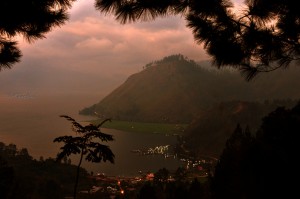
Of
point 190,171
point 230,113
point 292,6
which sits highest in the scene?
point 230,113

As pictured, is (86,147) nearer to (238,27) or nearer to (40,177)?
(238,27)

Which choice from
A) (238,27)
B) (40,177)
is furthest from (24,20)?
(40,177)

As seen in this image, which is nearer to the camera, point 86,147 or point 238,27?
point 238,27

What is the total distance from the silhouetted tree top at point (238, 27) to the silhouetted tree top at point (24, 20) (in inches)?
53.8

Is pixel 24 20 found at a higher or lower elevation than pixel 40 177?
higher

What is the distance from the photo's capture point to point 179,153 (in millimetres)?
123188

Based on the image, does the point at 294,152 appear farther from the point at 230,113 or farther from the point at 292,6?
the point at 230,113

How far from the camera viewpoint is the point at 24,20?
204 inches

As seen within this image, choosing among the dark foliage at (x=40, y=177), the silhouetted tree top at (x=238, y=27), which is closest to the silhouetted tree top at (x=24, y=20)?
the silhouetted tree top at (x=238, y=27)

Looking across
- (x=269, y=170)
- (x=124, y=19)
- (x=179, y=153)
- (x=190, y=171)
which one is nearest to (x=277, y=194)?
(x=269, y=170)

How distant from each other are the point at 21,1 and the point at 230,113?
169 metres

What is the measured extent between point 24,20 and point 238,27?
3.64 meters

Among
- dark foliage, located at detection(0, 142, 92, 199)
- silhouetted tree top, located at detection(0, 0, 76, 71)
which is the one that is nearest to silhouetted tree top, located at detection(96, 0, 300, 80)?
silhouetted tree top, located at detection(0, 0, 76, 71)

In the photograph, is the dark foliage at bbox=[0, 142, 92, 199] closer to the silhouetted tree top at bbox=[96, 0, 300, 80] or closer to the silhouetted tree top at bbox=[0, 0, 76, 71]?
the silhouetted tree top at bbox=[0, 0, 76, 71]
